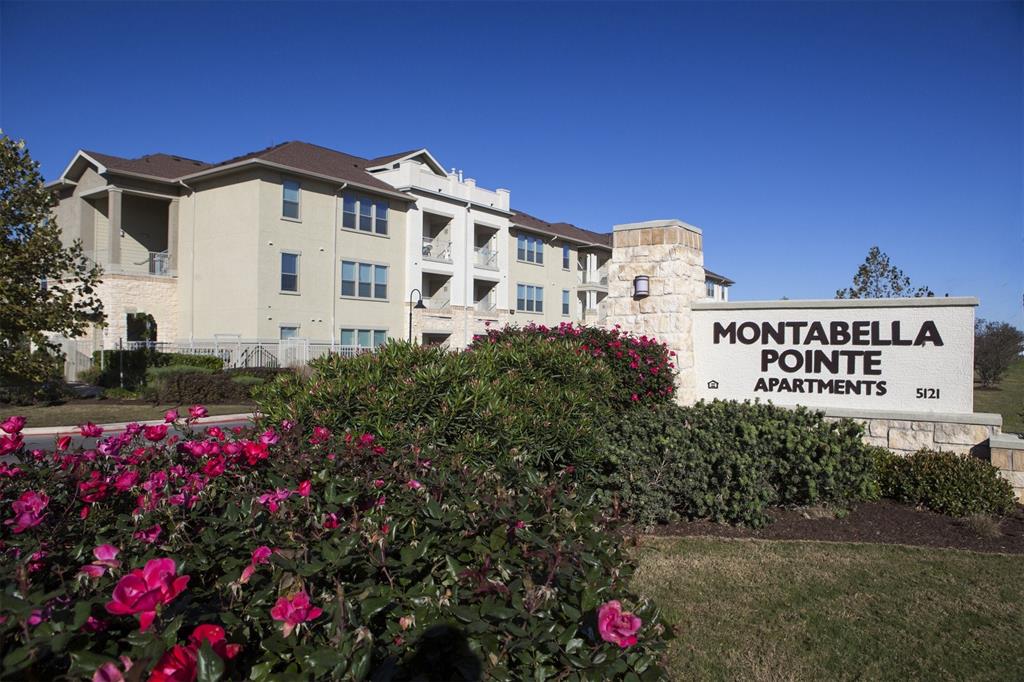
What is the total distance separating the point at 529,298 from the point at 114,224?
22.6 m

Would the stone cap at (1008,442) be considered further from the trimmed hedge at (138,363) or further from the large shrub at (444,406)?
the trimmed hedge at (138,363)

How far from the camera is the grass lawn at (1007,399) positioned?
1653 cm

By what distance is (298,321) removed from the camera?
28703 millimetres

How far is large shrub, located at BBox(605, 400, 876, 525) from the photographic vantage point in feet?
Result: 20.8

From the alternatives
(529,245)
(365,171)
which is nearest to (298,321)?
(365,171)

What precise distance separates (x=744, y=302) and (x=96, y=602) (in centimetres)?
956

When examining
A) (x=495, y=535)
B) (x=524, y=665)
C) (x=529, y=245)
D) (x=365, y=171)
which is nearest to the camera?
(x=524, y=665)

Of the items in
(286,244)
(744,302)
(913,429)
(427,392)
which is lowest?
(913,429)

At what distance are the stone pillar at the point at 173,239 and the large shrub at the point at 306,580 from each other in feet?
97.6

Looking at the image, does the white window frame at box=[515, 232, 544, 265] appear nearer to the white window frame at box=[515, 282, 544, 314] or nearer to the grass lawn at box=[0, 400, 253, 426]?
the white window frame at box=[515, 282, 544, 314]

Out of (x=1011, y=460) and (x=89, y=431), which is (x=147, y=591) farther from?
(x=1011, y=460)

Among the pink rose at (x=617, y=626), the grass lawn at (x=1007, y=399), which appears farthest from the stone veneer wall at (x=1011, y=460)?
the pink rose at (x=617, y=626)

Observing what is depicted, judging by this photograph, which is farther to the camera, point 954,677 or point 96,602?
point 954,677

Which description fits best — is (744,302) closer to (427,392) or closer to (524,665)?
(427,392)
